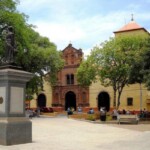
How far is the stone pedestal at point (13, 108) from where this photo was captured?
544 inches

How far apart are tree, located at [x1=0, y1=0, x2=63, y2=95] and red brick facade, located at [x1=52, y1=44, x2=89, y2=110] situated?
1302 centimetres

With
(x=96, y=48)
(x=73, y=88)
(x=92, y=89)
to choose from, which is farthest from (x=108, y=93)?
(x=96, y=48)

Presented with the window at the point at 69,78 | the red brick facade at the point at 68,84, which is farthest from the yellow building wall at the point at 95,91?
the window at the point at 69,78

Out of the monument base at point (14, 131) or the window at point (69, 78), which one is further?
the window at point (69, 78)

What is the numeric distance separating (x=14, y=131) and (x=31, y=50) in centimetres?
2877

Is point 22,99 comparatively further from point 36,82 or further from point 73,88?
point 73,88

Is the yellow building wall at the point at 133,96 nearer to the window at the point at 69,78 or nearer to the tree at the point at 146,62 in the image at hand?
the window at the point at 69,78

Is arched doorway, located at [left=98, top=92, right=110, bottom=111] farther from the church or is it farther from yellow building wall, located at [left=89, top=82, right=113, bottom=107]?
yellow building wall, located at [left=89, top=82, right=113, bottom=107]

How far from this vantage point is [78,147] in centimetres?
1335

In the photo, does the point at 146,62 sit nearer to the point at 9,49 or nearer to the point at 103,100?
the point at 9,49

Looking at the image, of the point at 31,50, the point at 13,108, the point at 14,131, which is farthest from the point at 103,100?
the point at 14,131

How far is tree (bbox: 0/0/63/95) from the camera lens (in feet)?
116

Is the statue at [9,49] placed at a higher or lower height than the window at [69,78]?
lower

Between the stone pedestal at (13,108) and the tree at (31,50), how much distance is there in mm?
21357
